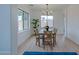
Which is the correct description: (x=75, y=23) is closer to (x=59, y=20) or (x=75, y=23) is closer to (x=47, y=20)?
(x=59, y=20)

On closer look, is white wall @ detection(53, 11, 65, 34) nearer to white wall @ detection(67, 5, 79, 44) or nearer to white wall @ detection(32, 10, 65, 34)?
white wall @ detection(32, 10, 65, 34)

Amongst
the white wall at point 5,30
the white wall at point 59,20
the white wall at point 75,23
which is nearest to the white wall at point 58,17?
the white wall at point 59,20

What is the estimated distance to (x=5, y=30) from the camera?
4766mm

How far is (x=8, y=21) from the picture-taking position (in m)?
4.69

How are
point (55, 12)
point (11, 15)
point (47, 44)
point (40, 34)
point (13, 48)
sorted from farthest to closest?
1. point (55, 12)
2. point (47, 44)
3. point (40, 34)
4. point (13, 48)
5. point (11, 15)

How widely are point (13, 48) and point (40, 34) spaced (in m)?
2.40

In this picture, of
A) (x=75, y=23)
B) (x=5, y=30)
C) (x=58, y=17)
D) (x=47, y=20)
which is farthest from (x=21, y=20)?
(x=58, y=17)

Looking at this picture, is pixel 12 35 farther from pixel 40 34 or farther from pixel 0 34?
pixel 40 34

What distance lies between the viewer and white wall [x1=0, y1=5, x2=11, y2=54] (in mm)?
4657

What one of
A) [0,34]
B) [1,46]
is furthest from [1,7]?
[1,46]

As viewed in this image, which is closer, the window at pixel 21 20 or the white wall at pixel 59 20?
the window at pixel 21 20

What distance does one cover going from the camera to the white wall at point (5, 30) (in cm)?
466

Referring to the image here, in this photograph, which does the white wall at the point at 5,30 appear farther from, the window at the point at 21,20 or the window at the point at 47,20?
the window at the point at 47,20
